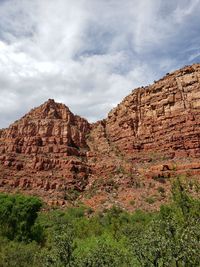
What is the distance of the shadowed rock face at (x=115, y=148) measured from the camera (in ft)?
284

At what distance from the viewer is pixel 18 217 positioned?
52.4 m

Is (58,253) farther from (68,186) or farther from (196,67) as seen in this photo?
(196,67)

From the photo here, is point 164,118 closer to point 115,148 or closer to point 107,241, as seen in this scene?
point 115,148

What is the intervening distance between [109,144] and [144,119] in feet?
43.5

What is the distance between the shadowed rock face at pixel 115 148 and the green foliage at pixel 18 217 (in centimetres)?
2658

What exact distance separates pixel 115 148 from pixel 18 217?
2225 inches

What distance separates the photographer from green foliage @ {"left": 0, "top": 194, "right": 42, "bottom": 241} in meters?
49.5

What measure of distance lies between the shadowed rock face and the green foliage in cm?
2658

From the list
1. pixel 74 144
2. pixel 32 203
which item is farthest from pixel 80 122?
pixel 32 203

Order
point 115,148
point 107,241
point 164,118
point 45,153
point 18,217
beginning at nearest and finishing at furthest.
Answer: point 107,241, point 18,217, point 164,118, point 45,153, point 115,148

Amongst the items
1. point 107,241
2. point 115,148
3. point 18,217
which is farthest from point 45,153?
point 107,241

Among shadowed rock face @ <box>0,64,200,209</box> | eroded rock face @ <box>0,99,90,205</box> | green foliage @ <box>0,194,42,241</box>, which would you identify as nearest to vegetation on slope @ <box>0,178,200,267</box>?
green foliage @ <box>0,194,42,241</box>

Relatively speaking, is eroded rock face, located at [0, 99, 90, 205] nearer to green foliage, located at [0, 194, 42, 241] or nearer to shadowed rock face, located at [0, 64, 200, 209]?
shadowed rock face, located at [0, 64, 200, 209]

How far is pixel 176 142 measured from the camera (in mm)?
93938
